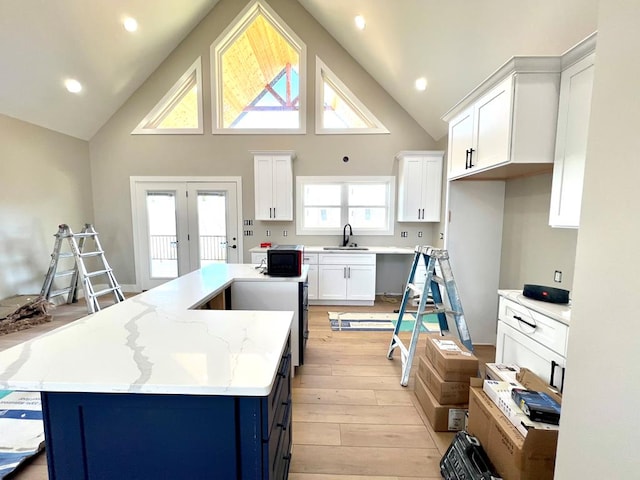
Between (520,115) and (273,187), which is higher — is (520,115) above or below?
above

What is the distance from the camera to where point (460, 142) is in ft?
8.86

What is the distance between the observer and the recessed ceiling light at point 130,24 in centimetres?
371

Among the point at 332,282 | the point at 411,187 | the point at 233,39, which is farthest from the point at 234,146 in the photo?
the point at 411,187

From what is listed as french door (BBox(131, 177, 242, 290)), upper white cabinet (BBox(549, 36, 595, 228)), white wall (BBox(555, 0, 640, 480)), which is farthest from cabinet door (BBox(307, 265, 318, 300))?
white wall (BBox(555, 0, 640, 480))

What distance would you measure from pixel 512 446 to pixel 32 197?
19.2 ft

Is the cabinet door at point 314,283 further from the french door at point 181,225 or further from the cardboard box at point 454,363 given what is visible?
the cardboard box at point 454,363

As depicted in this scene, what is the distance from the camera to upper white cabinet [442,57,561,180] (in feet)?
6.12

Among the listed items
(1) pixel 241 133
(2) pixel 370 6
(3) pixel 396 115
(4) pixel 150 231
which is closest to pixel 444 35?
(2) pixel 370 6

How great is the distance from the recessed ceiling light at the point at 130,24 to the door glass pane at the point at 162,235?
2353 mm

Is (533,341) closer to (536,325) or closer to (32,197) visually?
(536,325)

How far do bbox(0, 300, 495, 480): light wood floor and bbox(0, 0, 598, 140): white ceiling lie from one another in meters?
2.88

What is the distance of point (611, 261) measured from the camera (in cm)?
62

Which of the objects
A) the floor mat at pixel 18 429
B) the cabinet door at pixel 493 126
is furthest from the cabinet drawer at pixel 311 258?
the floor mat at pixel 18 429

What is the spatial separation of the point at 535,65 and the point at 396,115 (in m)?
2.99
